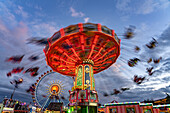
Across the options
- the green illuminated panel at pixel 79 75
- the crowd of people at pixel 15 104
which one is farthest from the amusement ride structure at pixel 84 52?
the crowd of people at pixel 15 104

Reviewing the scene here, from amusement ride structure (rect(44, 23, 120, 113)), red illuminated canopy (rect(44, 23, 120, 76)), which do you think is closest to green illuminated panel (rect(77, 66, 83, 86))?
amusement ride structure (rect(44, 23, 120, 113))

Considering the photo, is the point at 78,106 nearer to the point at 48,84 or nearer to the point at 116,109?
the point at 116,109

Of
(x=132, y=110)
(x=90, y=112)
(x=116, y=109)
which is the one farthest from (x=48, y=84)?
(x=132, y=110)

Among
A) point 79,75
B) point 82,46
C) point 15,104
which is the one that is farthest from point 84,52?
point 15,104

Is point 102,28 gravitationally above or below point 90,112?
above

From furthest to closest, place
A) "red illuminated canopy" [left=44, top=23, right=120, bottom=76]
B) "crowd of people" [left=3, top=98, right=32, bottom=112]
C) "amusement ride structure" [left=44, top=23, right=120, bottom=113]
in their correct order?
"crowd of people" [left=3, top=98, right=32, bottom=112] < "amusement ride structure" [left=44, top=23, right=120, bottom=113] < "red illuminated canopy" [left=44, top=23, right=120, bottom=76]

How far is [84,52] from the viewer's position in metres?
16.1

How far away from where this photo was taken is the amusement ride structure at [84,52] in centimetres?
1232

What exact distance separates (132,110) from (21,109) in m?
26.0

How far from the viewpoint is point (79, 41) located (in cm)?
1384

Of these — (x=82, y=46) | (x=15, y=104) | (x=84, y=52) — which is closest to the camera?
(x=82, y=46)

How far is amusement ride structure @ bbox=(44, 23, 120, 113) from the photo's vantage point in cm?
1232

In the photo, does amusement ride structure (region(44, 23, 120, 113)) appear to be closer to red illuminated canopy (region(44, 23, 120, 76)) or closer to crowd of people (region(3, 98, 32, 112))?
red illuminated canopy (region(44, 23, 120, 76))

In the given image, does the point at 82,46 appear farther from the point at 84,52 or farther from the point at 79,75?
the point at 79,75
